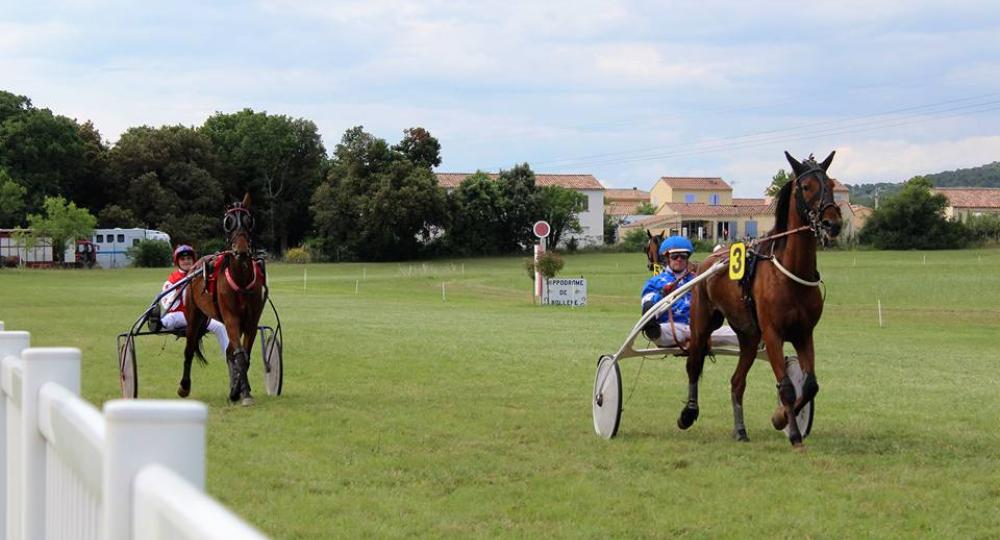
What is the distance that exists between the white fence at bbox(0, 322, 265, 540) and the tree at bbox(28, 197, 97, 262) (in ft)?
246

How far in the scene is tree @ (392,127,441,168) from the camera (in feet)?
286

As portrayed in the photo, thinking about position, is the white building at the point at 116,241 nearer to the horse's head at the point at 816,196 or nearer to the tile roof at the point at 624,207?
the horse's head at the point at 816,196

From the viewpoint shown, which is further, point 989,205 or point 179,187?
point 989,205

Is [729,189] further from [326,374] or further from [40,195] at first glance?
[326,374]

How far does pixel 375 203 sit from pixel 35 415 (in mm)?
76980

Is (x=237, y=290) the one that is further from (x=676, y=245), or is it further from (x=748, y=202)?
(x=748, y=202)

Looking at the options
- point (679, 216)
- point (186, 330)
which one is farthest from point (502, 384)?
point (679, 216)

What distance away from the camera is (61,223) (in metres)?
75.2

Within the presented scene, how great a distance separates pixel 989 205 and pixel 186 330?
135523 millimetres

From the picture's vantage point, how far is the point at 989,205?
447ft

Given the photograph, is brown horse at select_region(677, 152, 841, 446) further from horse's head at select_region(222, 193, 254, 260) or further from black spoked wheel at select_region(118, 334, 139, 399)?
black spoked wheel at select_region(118, 334, 139, 399)

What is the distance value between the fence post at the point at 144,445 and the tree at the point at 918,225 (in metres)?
89.8

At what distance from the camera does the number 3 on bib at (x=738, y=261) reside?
9.66 m

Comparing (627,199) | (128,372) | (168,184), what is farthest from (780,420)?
(627,199)
